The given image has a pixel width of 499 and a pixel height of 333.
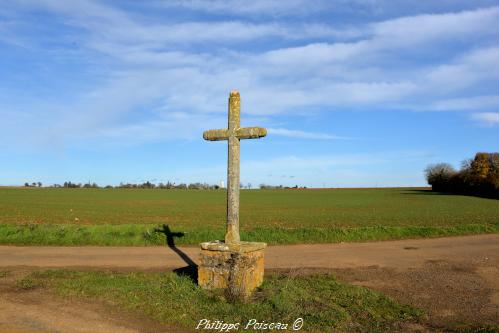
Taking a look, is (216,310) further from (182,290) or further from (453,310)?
(453,310)

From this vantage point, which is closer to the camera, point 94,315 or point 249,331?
point 249,331

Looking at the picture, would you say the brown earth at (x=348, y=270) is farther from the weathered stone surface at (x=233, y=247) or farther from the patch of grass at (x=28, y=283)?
the weathered stone surface at (x=233, y=247)

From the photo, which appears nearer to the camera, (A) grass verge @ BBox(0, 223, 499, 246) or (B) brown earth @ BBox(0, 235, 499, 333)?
(B) brown earth @ BBox(0, 235, 499, 333)

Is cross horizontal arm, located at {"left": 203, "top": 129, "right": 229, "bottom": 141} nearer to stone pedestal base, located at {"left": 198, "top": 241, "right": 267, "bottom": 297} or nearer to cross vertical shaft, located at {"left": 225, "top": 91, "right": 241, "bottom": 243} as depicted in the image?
cross vertical shaft, located at {"left": 225, "top": 91, "right": 241, "bottom": 243}

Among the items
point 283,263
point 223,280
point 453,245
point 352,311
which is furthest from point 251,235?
point 352,311

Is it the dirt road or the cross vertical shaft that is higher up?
the cross vertical shaft

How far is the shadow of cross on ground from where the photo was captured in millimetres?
10157

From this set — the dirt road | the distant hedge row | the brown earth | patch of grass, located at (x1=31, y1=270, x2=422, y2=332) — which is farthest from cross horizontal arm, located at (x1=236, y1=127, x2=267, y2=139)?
the distant hedge row

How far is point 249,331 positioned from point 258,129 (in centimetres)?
370

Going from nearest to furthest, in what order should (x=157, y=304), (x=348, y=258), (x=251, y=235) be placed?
(x=157, y=304) → (x=348, y=258) → (x=251, y=235)

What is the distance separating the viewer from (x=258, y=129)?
846cm

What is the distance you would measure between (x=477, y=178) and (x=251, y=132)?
8268 cm

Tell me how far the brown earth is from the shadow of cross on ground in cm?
16

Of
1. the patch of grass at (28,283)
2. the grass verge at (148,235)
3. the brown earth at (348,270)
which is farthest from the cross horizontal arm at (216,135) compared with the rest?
the grass verge at (148,235)
